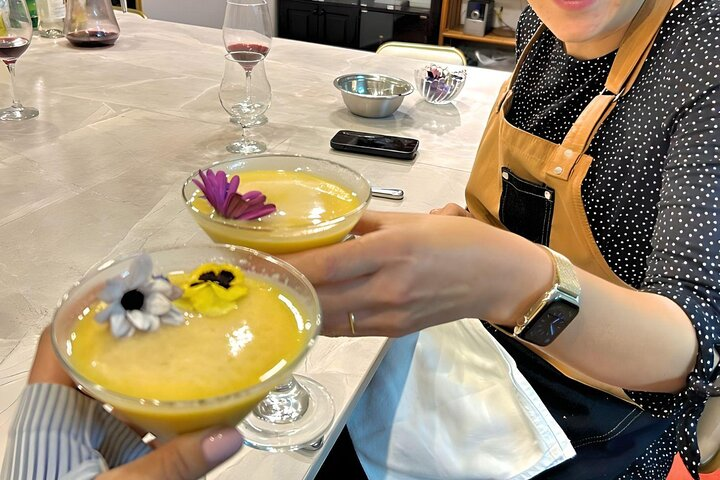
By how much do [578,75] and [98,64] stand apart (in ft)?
5.70

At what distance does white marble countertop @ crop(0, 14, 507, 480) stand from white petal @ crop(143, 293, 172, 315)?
270 mm

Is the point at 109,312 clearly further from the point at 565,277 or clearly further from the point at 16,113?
the point at 16,113

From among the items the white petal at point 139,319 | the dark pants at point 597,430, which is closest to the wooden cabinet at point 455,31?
the dark pants at point 597,430

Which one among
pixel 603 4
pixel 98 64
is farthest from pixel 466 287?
pixel 98 64

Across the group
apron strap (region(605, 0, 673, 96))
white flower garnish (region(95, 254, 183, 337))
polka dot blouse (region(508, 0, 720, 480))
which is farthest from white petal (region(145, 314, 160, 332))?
apron strap (region(605, 0, 673, 96))

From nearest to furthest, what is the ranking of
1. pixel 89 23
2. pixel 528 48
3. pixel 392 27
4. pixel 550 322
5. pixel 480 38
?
pixel 550 322
pixel 528 48
pixel 89 23
pixel 480 38
pixel 392 27

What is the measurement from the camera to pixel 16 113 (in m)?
1.83

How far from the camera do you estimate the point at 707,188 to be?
94 centimetres

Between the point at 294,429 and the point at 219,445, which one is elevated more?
the point at 219,445

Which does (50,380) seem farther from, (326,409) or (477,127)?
(477,127)

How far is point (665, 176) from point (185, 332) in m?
0.80

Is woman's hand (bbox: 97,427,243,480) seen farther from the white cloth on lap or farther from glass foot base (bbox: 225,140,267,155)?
glass foot base (bbox: 225,140,267,155)

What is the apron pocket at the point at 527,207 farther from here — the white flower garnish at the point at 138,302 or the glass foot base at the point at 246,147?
the white flower garnish at the point at 138,302

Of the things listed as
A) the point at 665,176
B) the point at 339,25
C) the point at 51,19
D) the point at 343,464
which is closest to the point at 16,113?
the point at 51,19
